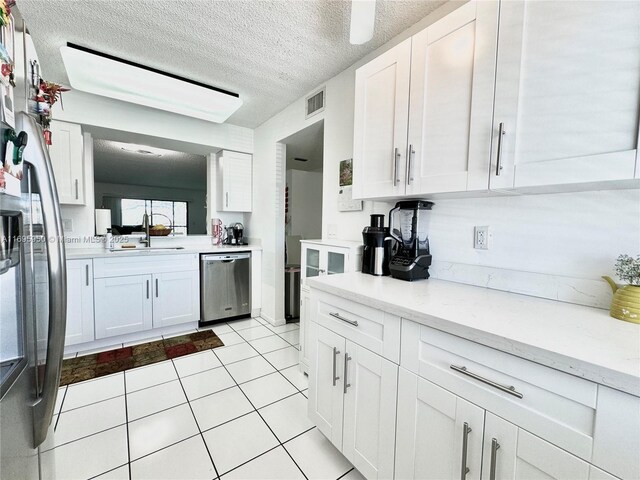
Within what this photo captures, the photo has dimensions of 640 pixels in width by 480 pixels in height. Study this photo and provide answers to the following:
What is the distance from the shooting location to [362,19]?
1309 mm

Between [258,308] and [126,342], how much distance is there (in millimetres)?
1442

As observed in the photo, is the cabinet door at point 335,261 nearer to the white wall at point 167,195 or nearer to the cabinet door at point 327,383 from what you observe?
the cabinet door at point 327,383

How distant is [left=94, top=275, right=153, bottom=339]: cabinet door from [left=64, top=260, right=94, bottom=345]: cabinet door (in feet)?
0.17

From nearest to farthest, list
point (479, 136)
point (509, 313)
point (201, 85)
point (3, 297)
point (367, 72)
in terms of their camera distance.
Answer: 1. point (3, 297)
2. point (509, 313)
3. point (479, 136)
4. point (367, 72)
5. point (201, 85)

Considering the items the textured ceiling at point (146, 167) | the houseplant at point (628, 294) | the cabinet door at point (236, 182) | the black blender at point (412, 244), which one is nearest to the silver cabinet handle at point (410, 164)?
the black blender at point (412, 244)

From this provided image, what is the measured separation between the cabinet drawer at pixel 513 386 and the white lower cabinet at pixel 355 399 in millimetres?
194

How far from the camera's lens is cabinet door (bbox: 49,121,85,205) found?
2580 millimetres

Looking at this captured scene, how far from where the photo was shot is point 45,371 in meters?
0.73

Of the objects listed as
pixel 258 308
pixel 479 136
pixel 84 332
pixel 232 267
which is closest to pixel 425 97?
pixel 479 136

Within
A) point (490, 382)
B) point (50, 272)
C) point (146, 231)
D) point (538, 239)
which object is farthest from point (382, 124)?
point (146, 231)

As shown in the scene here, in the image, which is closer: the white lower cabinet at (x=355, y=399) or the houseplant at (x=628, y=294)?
the houseplant at (x=628, y=294)

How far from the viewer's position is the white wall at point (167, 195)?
28.1ft

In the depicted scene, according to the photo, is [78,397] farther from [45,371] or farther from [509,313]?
[509,313]

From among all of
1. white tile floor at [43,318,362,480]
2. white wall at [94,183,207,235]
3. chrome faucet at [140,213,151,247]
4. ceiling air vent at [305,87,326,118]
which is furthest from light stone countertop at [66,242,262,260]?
white wall at [94,183,207,235]
